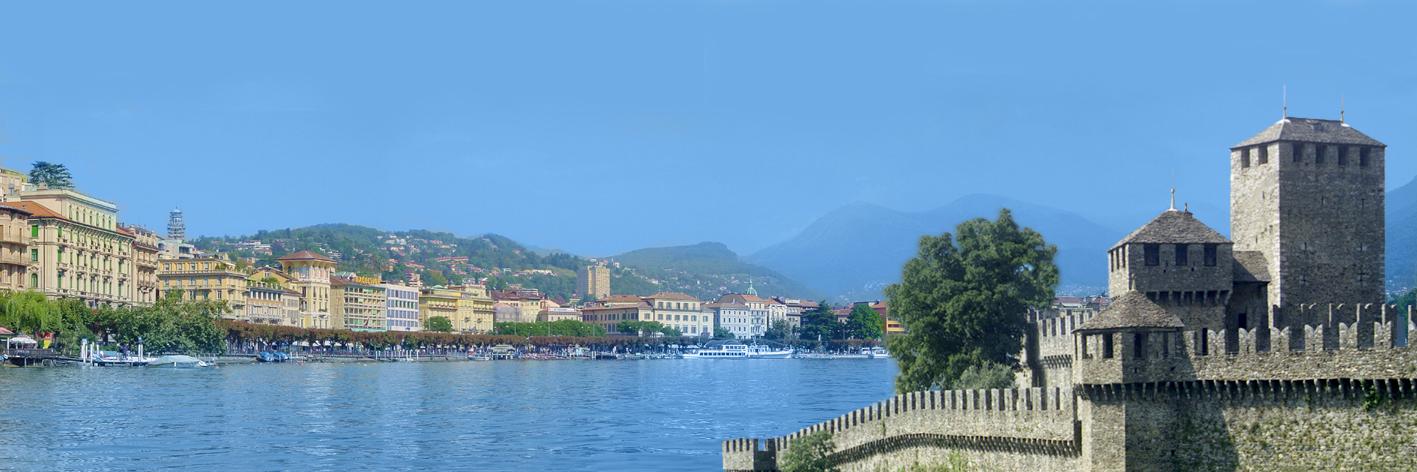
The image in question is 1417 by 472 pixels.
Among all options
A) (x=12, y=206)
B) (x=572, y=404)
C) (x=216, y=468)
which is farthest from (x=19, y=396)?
(x=12, y=206)

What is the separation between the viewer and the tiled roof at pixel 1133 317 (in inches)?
1494

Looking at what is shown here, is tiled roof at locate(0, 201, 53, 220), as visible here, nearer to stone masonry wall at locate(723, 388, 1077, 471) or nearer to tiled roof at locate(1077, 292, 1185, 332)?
stone masonry wall at locate(723, 388, 1077, 471)

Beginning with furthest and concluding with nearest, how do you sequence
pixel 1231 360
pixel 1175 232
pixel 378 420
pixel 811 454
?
pixel 378 420 → pixel 811 454 → pixel 1175 232 → pixel 1231 360

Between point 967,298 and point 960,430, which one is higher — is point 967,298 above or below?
above

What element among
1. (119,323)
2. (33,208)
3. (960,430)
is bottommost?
(960,430)

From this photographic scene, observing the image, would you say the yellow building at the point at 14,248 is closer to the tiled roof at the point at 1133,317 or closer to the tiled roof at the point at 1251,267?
the tiled roof at the point at 1251,267

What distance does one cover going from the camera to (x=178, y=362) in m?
171

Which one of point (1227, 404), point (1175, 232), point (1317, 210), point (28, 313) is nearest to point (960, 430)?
point (1175, 232)

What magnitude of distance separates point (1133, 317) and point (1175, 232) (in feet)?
18.4

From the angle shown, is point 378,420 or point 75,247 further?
point 75,247

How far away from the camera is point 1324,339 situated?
3572cm

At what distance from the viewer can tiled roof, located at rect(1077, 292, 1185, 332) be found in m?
37.9

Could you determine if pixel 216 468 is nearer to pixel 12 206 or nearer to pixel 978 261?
pixel 978 261

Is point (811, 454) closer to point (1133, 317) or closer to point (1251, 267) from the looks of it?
point (1251, 267)
